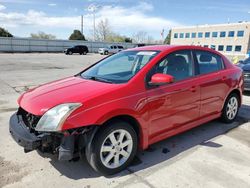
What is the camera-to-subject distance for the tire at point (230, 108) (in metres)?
4.90

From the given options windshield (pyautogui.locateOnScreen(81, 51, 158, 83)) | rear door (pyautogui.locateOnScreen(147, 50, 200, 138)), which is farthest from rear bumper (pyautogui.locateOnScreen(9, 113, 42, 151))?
rear door (pyautogui.locateOnScreen(147, 50, 200, 138))

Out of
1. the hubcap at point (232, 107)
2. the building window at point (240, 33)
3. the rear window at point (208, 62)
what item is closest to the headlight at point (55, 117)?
the rear window at point (208, 62)

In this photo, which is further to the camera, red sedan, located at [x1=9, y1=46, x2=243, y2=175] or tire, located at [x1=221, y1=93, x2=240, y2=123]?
tire, located at [x1=221, y1=93, x2=240, y2=123]

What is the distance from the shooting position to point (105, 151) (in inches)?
119

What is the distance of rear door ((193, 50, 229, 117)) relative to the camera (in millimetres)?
4156

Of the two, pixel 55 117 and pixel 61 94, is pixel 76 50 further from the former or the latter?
pixel 55 117

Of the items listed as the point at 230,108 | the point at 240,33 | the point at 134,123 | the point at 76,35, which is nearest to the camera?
the point at 134,123

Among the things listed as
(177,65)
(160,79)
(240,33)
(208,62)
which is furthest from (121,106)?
(240,33)

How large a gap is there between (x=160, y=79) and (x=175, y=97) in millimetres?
536

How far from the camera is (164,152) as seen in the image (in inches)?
147

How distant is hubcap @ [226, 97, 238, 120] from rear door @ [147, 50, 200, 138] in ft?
3.95

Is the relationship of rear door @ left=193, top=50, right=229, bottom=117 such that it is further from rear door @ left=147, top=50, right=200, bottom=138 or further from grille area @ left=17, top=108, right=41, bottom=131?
grille area @ left=17, top=108, right=41, bottom=131

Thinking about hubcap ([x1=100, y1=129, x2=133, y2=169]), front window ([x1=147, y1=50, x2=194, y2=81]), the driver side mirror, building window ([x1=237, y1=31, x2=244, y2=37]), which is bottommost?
hubcap ([x1=100, y1=129, x2=133, y2=169])

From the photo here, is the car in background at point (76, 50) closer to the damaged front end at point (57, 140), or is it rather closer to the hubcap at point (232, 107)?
the hubcap at point (232, 107)
